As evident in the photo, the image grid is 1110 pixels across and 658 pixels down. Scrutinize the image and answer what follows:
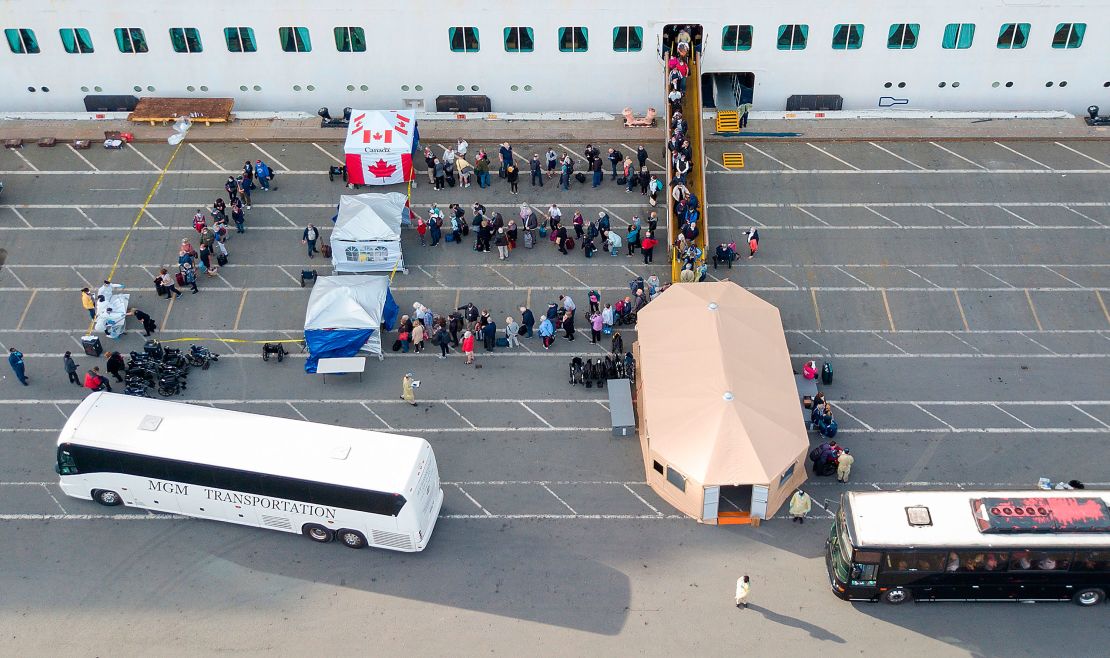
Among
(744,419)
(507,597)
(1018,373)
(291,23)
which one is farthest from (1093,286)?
(291,23)

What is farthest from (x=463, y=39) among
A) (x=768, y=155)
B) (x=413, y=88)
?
(x=768, y=155)

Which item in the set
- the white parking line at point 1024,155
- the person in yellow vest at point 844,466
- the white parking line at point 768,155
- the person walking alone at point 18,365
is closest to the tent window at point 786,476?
the person in yellow vest at point 844,466

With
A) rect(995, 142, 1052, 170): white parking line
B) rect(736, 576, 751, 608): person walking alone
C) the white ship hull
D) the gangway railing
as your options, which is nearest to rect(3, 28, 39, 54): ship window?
the white ship hull

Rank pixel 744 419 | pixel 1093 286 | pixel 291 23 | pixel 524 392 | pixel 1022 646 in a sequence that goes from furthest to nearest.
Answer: pixel 291 23, pixel 1093 286, pixel 524 392, pixel 744 419, pixel 1022 646

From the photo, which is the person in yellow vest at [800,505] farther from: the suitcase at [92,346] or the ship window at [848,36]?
the suitcase at [92,346]

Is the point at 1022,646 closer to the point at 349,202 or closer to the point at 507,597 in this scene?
the point at 507,597
